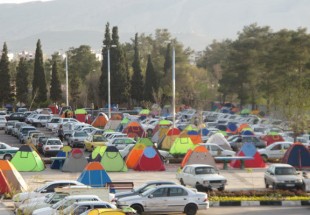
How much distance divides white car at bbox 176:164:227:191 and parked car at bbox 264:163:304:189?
1905 mm

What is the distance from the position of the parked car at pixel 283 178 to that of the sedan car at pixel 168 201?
5269 mm

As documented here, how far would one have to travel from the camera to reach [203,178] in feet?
83.4

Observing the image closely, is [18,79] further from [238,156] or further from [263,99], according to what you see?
[238,156]

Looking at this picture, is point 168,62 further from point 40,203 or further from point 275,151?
point 40,203

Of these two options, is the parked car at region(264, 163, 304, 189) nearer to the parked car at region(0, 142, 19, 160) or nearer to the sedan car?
→ the sedan car

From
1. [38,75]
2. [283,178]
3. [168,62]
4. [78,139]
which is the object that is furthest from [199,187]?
[168,62]

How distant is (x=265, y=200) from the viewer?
930 inches

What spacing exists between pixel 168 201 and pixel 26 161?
12.6 m

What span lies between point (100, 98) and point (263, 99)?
55.2ft

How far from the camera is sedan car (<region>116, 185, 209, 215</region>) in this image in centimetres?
2100

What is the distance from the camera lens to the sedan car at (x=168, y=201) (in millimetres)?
21000

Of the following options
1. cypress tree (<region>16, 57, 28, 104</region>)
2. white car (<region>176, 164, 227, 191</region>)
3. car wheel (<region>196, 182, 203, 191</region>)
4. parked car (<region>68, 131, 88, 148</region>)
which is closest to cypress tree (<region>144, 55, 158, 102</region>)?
cypress tree (<region>16, 57, 28, 104</region>)

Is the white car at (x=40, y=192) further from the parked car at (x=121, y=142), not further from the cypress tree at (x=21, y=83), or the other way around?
the cypress tree at (x=21, y=83)

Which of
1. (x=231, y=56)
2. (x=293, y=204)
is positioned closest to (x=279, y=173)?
(x=293, y=204)
